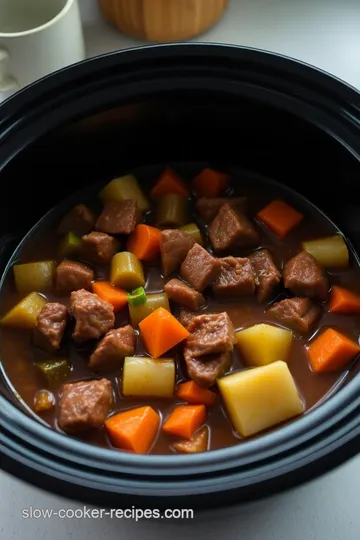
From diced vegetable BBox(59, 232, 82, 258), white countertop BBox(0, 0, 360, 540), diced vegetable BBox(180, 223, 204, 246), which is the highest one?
diced vegetable BBox(180, 223, 204, 246)

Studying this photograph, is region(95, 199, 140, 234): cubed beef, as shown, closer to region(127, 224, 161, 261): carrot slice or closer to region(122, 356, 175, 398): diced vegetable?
region(127, 224, 161, 261): carrot slice

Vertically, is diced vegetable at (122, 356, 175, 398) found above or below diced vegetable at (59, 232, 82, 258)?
Answer: below

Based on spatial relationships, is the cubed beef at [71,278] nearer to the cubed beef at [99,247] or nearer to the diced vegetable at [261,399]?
the cubed beef at [99,247]

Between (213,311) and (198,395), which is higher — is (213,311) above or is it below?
above

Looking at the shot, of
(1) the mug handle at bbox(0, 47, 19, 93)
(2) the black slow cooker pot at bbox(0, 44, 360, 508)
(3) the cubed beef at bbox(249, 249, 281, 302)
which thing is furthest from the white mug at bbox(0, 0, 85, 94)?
(3) the cubed beef at bbox(249, 249, 281, 302)

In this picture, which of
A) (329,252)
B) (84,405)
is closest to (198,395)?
(84,405)

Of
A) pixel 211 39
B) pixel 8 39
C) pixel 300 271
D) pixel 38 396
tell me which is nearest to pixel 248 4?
pixel 211 39

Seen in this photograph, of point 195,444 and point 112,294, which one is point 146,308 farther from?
point 195,444

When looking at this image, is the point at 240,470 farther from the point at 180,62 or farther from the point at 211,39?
the point at 211,39
